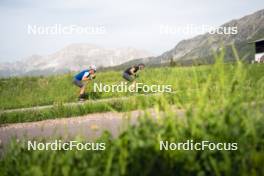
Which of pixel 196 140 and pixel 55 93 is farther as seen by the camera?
pixel 55 93

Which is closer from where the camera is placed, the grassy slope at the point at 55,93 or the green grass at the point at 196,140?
the green grass at the point at 196,140

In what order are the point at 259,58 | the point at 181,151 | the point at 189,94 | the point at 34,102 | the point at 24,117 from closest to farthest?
the point at 181,151, the point at 189,94, the point at 24,117, the point at 34,102, the point at 259,58

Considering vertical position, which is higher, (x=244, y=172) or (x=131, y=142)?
(x=131, y=142)

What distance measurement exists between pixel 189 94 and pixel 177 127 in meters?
0.54

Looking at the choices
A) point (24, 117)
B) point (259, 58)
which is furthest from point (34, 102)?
point (259, 58)

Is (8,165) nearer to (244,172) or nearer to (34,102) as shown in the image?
(244,172)

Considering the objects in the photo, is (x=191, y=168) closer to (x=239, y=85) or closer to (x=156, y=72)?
(x=239, y=85)

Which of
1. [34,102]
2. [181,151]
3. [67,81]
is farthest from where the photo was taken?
[67,81]

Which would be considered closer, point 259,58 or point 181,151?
point 181,151

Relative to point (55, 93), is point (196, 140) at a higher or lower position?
higher

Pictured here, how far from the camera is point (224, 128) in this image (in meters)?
3.57

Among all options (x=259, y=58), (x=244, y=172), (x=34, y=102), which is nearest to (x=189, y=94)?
(x=244, y=172)

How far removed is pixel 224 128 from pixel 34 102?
80.9 ft

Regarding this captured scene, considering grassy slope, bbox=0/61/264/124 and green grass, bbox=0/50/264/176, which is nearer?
green grass, bbox=0/50/264/176
